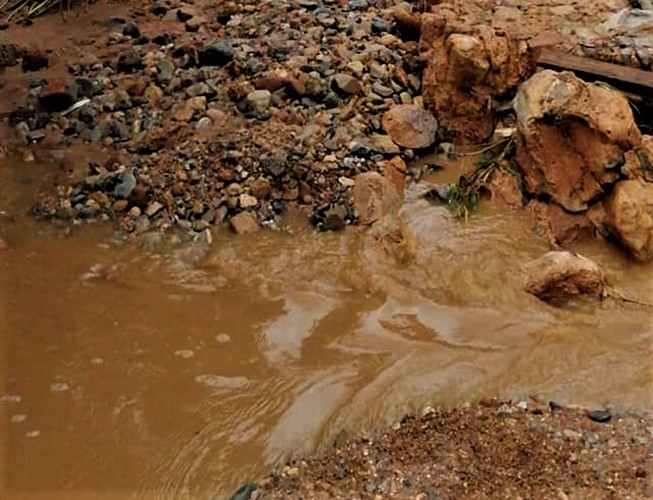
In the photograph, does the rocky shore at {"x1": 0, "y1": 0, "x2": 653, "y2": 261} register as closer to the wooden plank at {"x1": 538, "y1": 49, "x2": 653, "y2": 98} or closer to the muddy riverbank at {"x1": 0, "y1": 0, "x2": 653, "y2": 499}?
the muddy riverbank at {"x1": 0, "y1": 0, "x2": 653, "y2": 499}

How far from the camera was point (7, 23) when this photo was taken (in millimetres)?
5930

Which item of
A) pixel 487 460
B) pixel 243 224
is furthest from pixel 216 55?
pixel 487 460

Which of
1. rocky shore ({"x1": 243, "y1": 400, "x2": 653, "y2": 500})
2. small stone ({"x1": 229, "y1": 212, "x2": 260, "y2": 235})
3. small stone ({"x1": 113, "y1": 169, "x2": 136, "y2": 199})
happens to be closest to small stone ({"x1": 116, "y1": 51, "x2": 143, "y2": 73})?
small stone ({"x1": 113, "y1": 169, "x2": 136, "y2": 199})

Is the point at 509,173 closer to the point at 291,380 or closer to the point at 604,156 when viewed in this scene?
the point at 604,156

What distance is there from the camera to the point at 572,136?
4.34 m

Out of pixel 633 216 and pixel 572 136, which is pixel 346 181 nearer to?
pixel 572 136

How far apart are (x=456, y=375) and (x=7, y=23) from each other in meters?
4.25

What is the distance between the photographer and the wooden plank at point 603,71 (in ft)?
15.1

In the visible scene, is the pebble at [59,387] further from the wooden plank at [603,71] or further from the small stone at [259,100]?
the wooden plank at [603,71]

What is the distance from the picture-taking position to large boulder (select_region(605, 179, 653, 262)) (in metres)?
4.05

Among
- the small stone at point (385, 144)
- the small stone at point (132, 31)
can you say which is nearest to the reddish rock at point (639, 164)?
the small stone at point (385, 144)

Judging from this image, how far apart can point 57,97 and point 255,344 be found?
2241 mm

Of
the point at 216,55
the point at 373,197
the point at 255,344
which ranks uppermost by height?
the point at 216,55

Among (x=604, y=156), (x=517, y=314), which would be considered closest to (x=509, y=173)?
(x=604, y=156)
